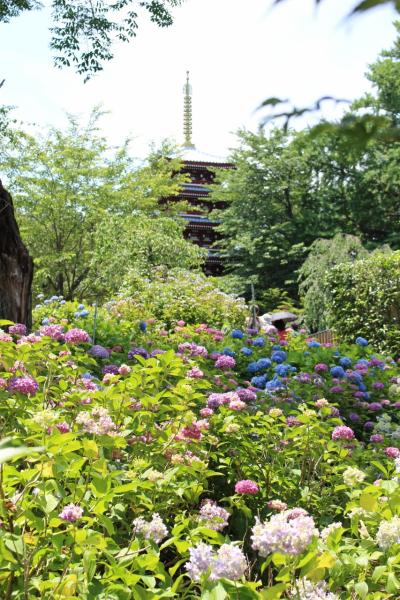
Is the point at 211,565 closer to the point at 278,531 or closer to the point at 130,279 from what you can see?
the point at 278,531

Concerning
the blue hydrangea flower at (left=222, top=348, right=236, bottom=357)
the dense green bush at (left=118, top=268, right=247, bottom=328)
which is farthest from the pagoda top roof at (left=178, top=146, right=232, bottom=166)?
the blue hydrangea flower at (left=222, top=348, right=236, bottom=357)

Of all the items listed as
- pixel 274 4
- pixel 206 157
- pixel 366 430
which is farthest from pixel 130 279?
pixel 206 157

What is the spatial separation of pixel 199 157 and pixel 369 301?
3248 centimetres

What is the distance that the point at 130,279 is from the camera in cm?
1069

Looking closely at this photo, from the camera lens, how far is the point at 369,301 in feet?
32.3

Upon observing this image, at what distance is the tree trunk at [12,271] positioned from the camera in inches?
199

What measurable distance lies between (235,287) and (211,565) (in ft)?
78.9

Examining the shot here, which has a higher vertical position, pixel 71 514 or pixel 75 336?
pixel 75 336

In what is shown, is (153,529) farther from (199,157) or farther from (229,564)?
(199,157)

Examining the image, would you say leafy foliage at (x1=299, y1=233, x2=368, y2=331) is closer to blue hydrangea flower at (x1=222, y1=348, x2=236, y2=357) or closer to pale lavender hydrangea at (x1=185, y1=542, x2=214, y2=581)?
blue hydrangea flower at (x1=222, y1=348, x2=236, y2=357)

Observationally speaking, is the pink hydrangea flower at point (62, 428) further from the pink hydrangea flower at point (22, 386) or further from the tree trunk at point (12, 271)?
the tree trunk at point (12, 271)

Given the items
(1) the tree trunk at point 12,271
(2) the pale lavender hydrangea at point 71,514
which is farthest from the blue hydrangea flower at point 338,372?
(2) the pale lavender hydrangea at point 71,514

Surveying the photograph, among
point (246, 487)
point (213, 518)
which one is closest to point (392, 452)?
point (246, 487)

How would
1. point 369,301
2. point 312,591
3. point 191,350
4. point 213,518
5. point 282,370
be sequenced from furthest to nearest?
point 369,301 < point 282,370 < point 191,350 < point 213,518 < point 312,591
